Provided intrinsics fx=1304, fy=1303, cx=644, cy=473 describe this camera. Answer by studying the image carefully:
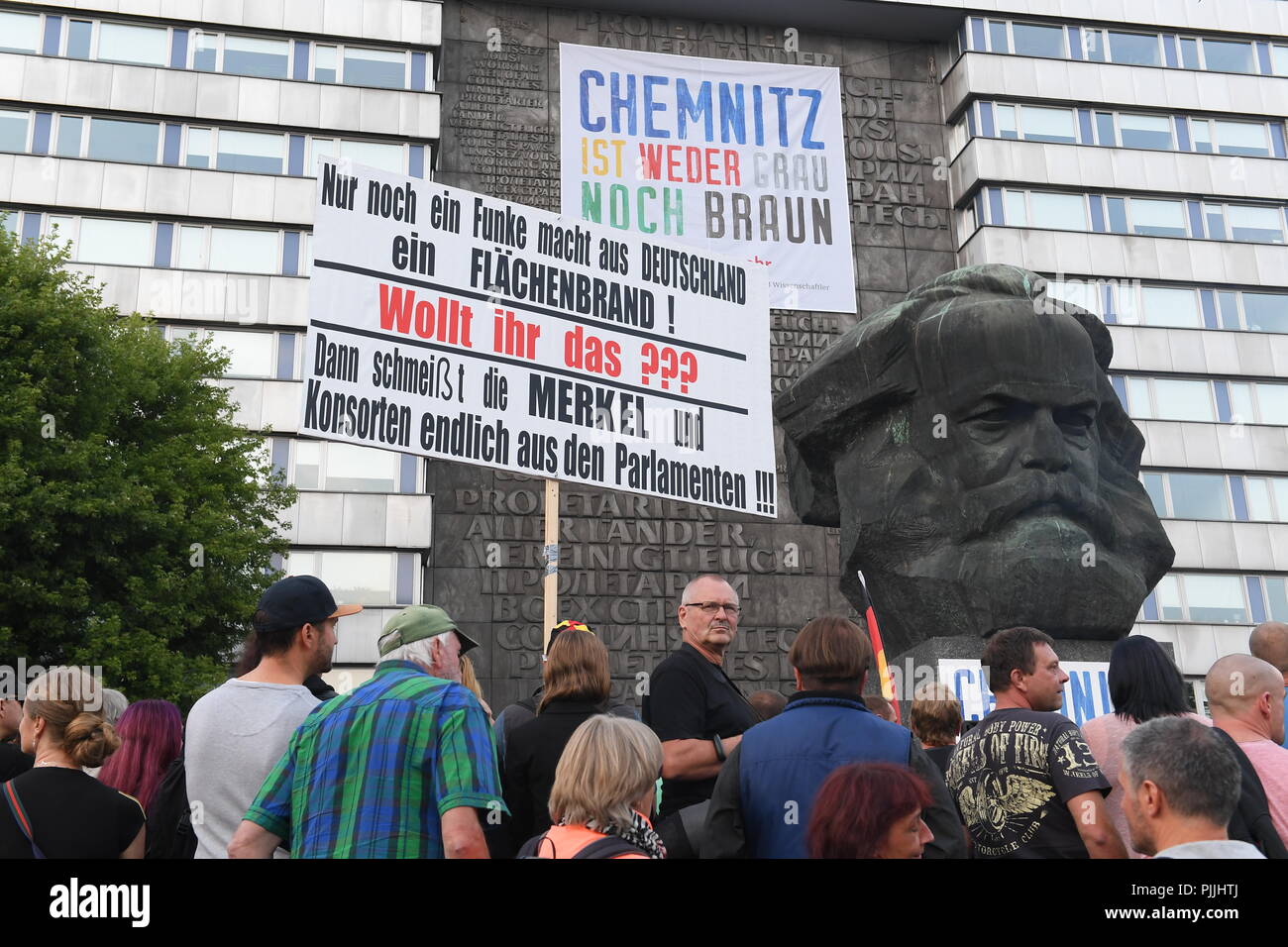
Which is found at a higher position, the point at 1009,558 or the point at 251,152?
the point at 251,152

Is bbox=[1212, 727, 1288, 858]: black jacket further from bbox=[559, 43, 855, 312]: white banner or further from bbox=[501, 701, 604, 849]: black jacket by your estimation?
bbox=[559, 43, 855, 312]: white banner

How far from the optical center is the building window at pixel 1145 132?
34.2m

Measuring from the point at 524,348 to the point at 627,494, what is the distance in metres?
14.5

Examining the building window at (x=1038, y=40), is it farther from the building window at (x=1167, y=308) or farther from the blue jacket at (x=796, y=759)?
the blue jacket at (x=796, y=759)

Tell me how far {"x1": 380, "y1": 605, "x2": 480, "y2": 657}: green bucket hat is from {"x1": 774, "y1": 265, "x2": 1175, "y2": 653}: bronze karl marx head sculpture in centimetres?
583

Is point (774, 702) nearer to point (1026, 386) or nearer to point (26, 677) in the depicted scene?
point (1026, 386)

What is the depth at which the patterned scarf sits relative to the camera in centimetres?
342

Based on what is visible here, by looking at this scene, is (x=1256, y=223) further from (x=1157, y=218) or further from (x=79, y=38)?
(x=79, y=38)

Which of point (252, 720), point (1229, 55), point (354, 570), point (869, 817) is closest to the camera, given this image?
point (869, 817)

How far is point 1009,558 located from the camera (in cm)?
920

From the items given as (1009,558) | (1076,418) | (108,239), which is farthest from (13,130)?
(1009,558)

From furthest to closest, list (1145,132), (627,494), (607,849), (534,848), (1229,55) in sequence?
(1229,55), (1145,132), (627,494), (534,848), (607,849)

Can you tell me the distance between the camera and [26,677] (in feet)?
59.0
